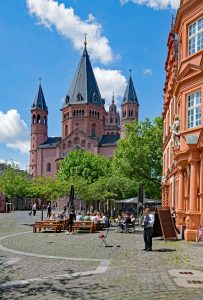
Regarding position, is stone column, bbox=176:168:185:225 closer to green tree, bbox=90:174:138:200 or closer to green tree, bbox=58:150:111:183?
green tree, bbox=90:174:138:200

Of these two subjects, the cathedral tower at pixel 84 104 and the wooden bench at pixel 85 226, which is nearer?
the wooden bench at pixel 85 226

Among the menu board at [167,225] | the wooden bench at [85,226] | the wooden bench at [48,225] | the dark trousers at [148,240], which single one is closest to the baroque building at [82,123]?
the wooden bench at [48,225]

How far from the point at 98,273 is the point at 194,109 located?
42.8 ft

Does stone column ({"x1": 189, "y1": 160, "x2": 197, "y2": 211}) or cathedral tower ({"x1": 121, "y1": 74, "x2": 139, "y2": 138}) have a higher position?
cathedral tower ({"x1": 121, "y1": 74, "x2": 139, "y2": 138})

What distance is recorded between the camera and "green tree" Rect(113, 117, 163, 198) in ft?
168

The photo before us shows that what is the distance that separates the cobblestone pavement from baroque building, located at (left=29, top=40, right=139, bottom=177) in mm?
107773

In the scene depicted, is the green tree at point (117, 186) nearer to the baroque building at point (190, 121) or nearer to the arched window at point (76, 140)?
the baroque building at point (190, 121)

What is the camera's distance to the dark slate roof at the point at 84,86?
128125 millimetres

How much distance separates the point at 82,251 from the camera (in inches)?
633

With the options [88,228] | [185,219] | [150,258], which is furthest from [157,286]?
[88,228]

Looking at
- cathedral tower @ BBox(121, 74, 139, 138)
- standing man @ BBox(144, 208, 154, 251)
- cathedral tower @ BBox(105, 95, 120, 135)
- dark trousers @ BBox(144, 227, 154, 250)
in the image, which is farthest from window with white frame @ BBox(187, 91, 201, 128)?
cathedral tower @ BBox(105, 95, 120, 135)

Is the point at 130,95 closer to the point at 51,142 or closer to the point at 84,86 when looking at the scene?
the point at 84,86

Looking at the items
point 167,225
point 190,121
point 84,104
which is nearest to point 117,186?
point 190,121

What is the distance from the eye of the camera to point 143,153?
5122 cm
